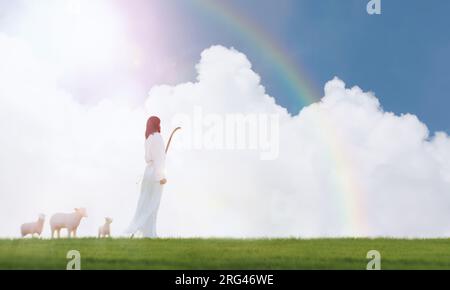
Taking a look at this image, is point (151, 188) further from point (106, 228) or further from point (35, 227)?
point (35, 227)

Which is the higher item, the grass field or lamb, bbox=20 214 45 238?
lamb, bbox=20 214 45 238

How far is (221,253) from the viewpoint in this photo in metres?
14.1

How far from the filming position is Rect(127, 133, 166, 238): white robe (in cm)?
1789

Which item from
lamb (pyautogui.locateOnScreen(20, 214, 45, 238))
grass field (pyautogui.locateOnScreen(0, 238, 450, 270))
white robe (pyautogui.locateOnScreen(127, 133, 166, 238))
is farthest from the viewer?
lamb (pyautogui.locateOnScreen(20, 214, 45, 238))

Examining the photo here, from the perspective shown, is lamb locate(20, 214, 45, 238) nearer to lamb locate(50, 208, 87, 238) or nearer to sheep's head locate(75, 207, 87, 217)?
lamb locate(50, 208, 87, 238)

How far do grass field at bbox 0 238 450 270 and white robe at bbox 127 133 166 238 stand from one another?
4.94 ft

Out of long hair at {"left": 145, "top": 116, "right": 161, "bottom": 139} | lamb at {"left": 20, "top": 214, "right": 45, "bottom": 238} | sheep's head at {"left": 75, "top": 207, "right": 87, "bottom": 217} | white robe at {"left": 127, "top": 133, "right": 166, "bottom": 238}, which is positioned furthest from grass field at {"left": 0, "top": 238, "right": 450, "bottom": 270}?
long hair at {"left": 145, "top": 116, "right": 161, "bottom": 139}

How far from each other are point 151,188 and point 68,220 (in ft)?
8.48

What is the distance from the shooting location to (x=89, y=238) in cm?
1689

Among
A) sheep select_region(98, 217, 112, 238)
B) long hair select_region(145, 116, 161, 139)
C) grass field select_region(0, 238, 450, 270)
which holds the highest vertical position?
long hair select_region(145, 116, 161, 139)

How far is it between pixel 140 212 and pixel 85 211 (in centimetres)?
169

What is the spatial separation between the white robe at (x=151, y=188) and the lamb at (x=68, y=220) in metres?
1.73

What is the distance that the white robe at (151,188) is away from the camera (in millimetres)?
17891
